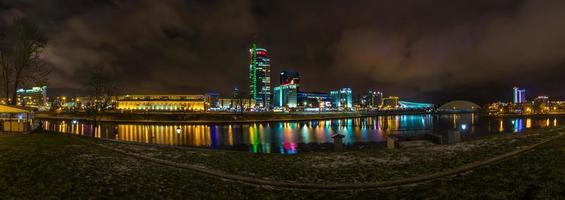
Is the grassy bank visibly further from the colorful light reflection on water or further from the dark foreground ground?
the colorful light reflection on water

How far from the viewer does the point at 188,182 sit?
1152 centimetres

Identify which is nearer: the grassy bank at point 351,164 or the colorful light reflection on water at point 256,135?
the grassy bank at point 351,164

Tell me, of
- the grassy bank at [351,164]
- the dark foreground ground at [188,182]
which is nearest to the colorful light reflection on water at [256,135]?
the grassy bank at [351,164]

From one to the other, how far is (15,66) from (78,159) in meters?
25.3

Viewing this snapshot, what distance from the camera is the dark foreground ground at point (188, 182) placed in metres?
9.00

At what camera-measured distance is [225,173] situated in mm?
13531

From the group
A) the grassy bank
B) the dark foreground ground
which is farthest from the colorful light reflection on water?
the dark foreground ground

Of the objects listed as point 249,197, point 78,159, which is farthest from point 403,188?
point 78,159

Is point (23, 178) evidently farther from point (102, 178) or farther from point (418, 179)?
point (418, 179)

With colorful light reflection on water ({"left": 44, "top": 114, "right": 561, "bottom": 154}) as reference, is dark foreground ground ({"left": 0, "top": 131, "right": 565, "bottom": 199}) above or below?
above

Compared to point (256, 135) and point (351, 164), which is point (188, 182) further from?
point (256, 135)

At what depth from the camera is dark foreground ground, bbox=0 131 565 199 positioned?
9.00m

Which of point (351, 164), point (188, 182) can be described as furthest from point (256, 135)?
point (188, 182)

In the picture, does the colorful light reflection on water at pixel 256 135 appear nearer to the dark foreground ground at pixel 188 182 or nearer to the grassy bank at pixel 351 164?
the grassy bank at pixel 351 164
